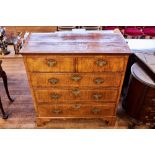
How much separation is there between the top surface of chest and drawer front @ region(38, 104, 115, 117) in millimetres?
706

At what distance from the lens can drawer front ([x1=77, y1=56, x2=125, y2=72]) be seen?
1.52 metres

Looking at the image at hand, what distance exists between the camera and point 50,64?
1.54m

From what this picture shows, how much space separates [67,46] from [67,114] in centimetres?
86

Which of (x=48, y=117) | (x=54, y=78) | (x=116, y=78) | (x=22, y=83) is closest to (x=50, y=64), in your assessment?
(x=54, y=78)

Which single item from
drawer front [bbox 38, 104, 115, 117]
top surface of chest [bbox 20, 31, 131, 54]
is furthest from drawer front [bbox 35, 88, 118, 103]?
top surface of chest [bbox 20, 31, 131, 54]

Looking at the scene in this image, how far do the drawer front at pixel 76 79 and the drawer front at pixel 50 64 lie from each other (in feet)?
0.20

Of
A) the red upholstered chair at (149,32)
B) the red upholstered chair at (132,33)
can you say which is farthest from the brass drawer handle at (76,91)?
the red upholstered chair at (149,32)

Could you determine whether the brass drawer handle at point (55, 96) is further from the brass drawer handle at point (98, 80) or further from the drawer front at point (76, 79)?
the brass drawer handle at point (98, 80)

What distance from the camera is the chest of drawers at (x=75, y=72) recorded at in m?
1.50

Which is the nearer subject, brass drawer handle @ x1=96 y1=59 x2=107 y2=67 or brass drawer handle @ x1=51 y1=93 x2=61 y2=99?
brass drawer handle @ x1=96 y1=59 x2=107 y2=67

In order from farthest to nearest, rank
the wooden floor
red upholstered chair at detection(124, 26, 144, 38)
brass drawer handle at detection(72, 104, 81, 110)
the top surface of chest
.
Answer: red upholstered chair at detection(124, 26, 144, 38)
the wooden floor
brass drawer handle at detection(72, 104, 81, 110)
the top surface of chest

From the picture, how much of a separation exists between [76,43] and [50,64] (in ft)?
1.04

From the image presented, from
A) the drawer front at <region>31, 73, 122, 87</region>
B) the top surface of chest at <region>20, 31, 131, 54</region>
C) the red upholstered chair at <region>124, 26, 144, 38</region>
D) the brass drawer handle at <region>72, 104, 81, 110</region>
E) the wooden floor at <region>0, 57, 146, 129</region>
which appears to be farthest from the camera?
the red upholstered chair at <region>124, 26, 144, 38</region>

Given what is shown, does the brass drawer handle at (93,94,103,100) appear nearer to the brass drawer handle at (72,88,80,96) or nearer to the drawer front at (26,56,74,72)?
the brass drawer handle at (72,88,80,96)
